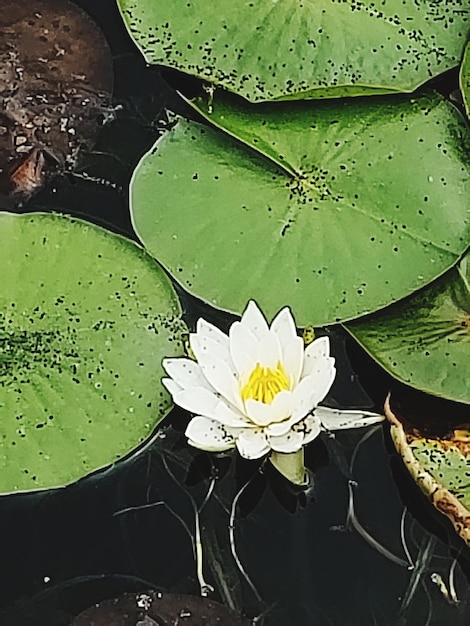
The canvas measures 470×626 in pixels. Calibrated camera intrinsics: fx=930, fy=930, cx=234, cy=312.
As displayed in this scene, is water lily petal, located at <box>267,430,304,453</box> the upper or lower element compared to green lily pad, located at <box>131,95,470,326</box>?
lower

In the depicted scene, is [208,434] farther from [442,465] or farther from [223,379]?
[442,465]

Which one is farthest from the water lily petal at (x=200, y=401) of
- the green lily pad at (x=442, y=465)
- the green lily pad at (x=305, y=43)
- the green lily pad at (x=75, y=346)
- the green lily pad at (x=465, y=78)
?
the green lily pad at (x=465, y=78)

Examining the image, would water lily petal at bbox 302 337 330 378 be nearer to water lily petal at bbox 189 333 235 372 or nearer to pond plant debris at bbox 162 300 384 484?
pond plant debris at bbox 162 300 384 484

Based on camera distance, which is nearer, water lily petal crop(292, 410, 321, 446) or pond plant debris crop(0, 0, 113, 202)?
water lily petal crop(292, 410, 321, 446)

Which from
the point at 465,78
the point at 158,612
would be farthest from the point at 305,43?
the point at 158,612

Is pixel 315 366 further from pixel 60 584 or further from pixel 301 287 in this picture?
pixel 60 584

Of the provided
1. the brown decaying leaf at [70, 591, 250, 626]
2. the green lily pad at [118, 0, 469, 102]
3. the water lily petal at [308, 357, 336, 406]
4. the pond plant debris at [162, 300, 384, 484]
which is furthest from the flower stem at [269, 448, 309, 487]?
the green lily pad at [118, 0, 469, 102]
